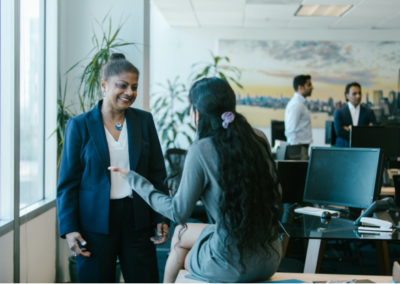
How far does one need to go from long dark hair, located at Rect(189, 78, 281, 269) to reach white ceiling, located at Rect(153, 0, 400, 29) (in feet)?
14.6

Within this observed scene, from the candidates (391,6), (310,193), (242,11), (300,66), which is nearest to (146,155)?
(310,193)

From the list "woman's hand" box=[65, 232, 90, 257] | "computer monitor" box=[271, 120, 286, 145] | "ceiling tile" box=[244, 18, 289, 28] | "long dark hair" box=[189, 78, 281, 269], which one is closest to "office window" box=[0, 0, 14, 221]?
"woman's hand" box=[65, 232, 90, 257]

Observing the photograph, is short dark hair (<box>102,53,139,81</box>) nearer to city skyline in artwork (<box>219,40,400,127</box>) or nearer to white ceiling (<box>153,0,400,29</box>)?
white ceiling (<box>153,0,400,29</box>)

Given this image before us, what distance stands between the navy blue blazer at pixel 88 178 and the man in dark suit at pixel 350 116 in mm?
3073

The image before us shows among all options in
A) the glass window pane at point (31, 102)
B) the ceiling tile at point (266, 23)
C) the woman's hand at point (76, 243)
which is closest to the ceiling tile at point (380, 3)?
the ceiling tile at point (266, 23)

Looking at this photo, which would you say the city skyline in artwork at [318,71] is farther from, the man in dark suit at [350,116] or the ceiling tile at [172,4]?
the man in dark suit at [350,116]

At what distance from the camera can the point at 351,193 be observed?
7.93 ft

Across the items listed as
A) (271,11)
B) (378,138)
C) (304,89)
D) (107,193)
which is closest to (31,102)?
(107,193)

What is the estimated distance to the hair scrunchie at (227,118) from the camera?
1.44 m

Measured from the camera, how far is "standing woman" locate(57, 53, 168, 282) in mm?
1807

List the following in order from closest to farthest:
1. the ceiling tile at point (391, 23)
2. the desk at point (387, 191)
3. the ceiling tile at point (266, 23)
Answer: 1. the desk at point (387, 191)
2. the ceiling tile at point (391, 23)
3. the ceiling tile at point (266, 23)

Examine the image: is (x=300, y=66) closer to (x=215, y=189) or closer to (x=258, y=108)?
(x=258, y=108)

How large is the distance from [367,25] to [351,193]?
17.7 ft

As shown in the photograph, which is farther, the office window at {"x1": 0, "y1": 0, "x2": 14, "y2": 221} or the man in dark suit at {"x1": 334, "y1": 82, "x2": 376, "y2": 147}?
the man in dark suit at {"x1": 334, "y1": 82, "x2": 376, "y2": 147}
